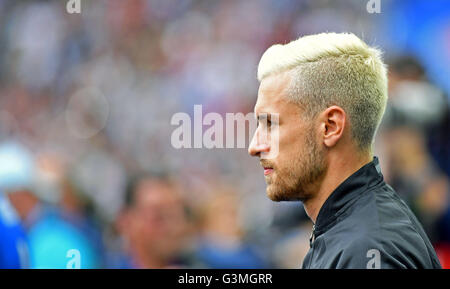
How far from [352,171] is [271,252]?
85.6 inches

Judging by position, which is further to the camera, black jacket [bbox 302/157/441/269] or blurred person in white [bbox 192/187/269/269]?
blurred person in white [bbox 192/187/269/269]

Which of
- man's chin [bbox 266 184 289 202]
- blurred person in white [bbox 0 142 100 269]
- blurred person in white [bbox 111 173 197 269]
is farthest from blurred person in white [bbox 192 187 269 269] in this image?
man's chin [bbox 266 184 289 202]

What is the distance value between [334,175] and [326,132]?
113 mm

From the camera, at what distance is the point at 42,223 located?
157 inches

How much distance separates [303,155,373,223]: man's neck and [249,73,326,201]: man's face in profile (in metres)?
0.02

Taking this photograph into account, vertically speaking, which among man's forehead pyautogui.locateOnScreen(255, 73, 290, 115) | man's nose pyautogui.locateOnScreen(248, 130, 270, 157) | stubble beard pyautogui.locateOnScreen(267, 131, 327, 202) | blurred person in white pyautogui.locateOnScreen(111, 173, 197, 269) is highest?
man's forehead pyautogui.locateOnScreen(255, 73, 290, 115)

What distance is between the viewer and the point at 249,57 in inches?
205

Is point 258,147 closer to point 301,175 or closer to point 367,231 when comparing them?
point 301,175

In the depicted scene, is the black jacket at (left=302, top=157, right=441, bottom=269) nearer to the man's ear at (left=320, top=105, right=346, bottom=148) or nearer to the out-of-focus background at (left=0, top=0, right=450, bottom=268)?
the man's ear at (left=320, top=105, right=346, bottom=148)

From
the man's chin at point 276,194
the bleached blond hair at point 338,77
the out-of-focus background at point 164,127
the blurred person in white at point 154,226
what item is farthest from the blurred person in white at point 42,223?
the bleached blond hair at point 338,77

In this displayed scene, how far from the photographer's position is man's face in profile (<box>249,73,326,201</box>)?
1.71m
